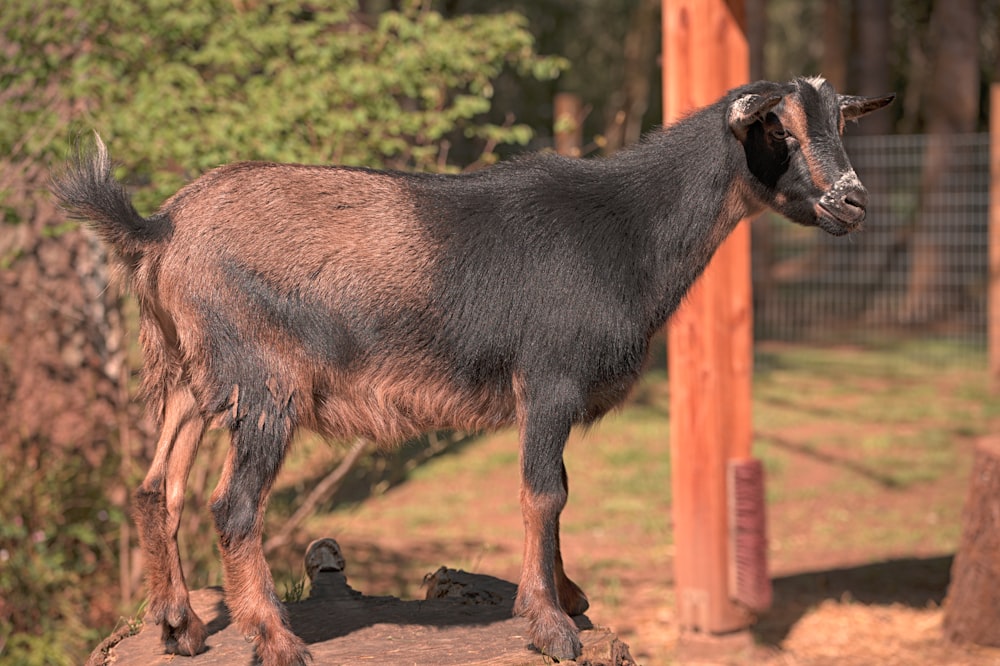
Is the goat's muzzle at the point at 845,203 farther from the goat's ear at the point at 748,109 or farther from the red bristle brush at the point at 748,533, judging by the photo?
the red bristle brush at the point at 748,533

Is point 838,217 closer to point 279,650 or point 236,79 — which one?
point 279,650

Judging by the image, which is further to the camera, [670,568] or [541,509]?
[670,568]

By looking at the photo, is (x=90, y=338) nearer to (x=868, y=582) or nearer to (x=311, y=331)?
(x=311, y=331)

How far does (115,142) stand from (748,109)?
137 inches

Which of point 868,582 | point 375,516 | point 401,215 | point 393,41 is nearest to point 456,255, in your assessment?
point 401,215

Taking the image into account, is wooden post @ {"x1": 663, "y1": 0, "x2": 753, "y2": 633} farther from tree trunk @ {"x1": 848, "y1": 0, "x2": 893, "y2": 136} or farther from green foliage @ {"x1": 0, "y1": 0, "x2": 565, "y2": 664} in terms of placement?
tree trunk @ {"x1": 848, "y1": 0, "x2": 893, "y2": 136}

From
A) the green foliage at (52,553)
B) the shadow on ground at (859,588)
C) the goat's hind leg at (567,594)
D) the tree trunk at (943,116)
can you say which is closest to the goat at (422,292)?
the goat's hind leg at (567,594)

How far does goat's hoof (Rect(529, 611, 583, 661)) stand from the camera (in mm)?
4160

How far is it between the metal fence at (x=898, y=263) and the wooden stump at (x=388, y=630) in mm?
10804

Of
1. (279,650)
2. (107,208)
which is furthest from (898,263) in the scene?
(107,208)

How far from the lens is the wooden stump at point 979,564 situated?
621 centimetres

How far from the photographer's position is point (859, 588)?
782 centimetres

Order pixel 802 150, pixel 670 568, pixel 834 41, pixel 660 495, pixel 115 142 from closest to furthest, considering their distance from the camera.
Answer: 1. pixel 802 150
2. pixel 115 142
3. pixel 670 568
4. pixel 660 495
5. pixel 834 41

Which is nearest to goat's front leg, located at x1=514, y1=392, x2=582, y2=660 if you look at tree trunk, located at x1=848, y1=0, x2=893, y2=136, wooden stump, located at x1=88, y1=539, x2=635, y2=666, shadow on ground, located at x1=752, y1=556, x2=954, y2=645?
wooden stump, located at x1=88, y1=539, x2=635, y2=666
